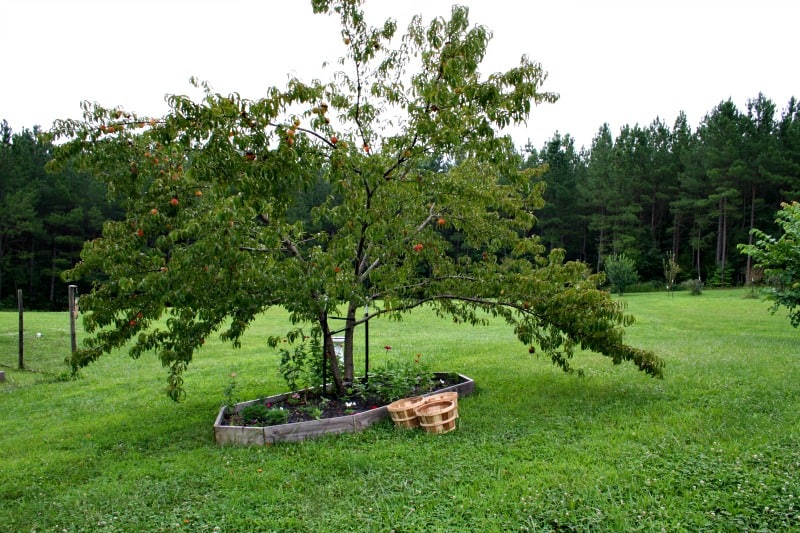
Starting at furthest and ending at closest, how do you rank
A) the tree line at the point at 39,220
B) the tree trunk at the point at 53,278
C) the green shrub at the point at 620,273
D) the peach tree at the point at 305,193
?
the tree trunk at the point at 53,278 < the tree line at the point at 39,220 < the green shrub at the point at 620,273 < the peach tree at the point at 305,193

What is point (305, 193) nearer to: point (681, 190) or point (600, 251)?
point (600, 251)

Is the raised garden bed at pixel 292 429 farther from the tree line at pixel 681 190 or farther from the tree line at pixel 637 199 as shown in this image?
the tree line at pixel 681 190

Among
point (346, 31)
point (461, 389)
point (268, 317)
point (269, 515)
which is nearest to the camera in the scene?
point (269, 515)

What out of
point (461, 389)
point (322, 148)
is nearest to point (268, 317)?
point (461, 389)

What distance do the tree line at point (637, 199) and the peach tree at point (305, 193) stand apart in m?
26.5

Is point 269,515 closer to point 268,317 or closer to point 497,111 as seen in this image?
point 497,111

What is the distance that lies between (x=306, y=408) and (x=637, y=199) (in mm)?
38017

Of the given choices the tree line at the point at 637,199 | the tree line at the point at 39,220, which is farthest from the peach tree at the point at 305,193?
the tree line at the point at 39,220

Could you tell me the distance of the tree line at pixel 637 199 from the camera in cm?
3039

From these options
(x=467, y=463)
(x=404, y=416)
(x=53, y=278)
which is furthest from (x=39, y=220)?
(x=467, y=463)

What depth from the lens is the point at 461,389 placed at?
5863 millimetres

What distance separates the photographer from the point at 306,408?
16.2ft

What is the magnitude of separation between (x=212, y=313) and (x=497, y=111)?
3.02 m

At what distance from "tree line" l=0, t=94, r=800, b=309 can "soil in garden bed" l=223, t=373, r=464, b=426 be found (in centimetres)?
2656
